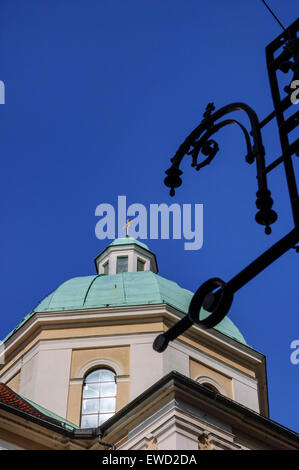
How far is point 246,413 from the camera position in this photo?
13195 millimetres

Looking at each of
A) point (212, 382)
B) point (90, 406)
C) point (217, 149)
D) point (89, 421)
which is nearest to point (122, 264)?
point (212, 382)

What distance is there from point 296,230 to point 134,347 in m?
13.6

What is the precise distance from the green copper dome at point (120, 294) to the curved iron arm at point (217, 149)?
1352cm

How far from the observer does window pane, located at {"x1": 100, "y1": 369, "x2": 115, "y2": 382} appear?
16669mm

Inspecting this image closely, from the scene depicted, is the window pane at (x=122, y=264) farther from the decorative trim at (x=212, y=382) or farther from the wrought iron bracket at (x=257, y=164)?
the wrought iron bracket at (x=257, y=164)

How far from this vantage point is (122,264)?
23.9 metres

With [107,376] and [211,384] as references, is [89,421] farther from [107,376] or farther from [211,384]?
[211,384]

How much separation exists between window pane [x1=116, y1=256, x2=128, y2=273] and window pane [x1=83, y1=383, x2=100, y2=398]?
284 inches

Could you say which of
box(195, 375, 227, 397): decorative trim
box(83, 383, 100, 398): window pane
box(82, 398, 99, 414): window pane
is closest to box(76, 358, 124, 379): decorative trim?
box(83, 383, 100, 398): window pane

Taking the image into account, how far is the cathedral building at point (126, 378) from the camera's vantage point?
12.5 meters

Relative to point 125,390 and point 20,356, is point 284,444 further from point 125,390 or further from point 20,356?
point 20,356
